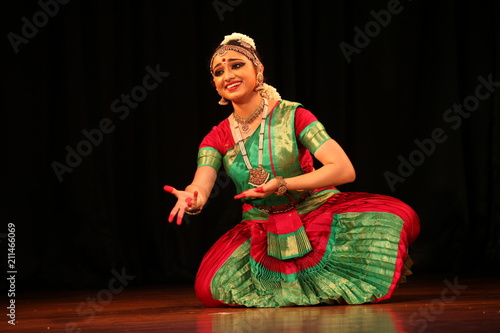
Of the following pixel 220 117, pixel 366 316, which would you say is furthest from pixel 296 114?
pixel 220 117

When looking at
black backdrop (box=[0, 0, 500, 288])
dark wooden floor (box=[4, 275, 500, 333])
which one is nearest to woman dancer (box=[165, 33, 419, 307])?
dark wooden floor (box=[4, 275, 500, 333])

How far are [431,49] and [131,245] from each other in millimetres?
2240

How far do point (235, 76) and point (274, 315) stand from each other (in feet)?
3.31

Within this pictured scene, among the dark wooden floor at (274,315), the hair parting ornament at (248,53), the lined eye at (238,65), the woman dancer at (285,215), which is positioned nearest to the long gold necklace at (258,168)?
the woman dancer at (285,215)

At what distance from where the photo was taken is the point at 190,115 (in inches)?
174

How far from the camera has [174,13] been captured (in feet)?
14.5

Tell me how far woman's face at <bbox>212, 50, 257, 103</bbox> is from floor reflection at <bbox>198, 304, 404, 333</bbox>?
0.85m

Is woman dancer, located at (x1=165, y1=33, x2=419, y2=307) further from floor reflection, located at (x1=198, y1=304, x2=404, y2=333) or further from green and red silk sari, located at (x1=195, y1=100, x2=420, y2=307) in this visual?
floor reflection, located at (x1=198, y1=304, x2=404, y2=333)

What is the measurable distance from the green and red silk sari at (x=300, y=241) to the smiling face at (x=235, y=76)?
141mm

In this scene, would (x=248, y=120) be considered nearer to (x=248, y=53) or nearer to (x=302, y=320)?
(x=248, y=53)

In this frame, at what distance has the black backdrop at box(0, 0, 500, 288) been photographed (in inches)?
168

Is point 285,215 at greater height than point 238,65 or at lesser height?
lesser

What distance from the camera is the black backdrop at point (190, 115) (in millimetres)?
4266

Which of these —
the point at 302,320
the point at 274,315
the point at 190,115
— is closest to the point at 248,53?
the point at 274,315
